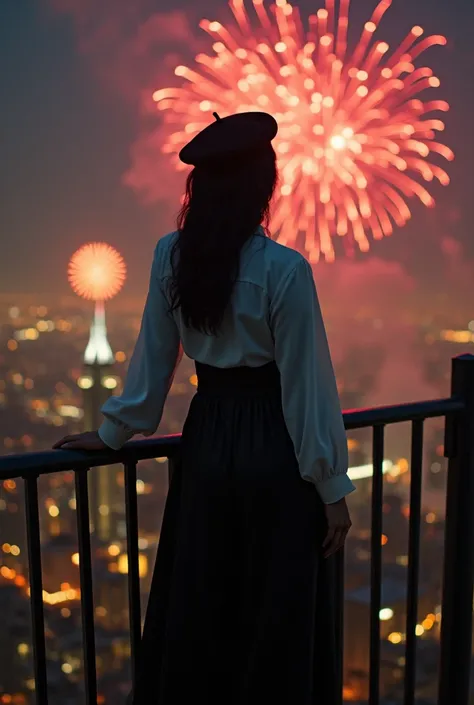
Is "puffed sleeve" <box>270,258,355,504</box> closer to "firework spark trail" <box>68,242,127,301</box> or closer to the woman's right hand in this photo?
the woman's right hand

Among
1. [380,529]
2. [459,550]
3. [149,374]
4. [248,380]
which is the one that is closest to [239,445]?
[248,380]

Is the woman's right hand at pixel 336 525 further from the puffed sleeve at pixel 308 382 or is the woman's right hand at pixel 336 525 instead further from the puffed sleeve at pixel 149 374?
the puffed sleeve at pixel 149 374

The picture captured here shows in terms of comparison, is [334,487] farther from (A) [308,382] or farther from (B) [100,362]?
(B) [100,362]

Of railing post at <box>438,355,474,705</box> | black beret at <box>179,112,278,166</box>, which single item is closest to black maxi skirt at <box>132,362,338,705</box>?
black beret at <box>179,112,278,166</box>

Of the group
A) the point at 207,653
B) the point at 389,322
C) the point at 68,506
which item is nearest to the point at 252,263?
the point at 207,653

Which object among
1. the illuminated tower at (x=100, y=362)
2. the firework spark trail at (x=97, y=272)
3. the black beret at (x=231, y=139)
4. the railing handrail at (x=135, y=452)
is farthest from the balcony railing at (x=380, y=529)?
the illuminated tower at (x=100, y=362)

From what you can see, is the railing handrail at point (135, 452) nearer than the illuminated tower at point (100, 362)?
Yes
